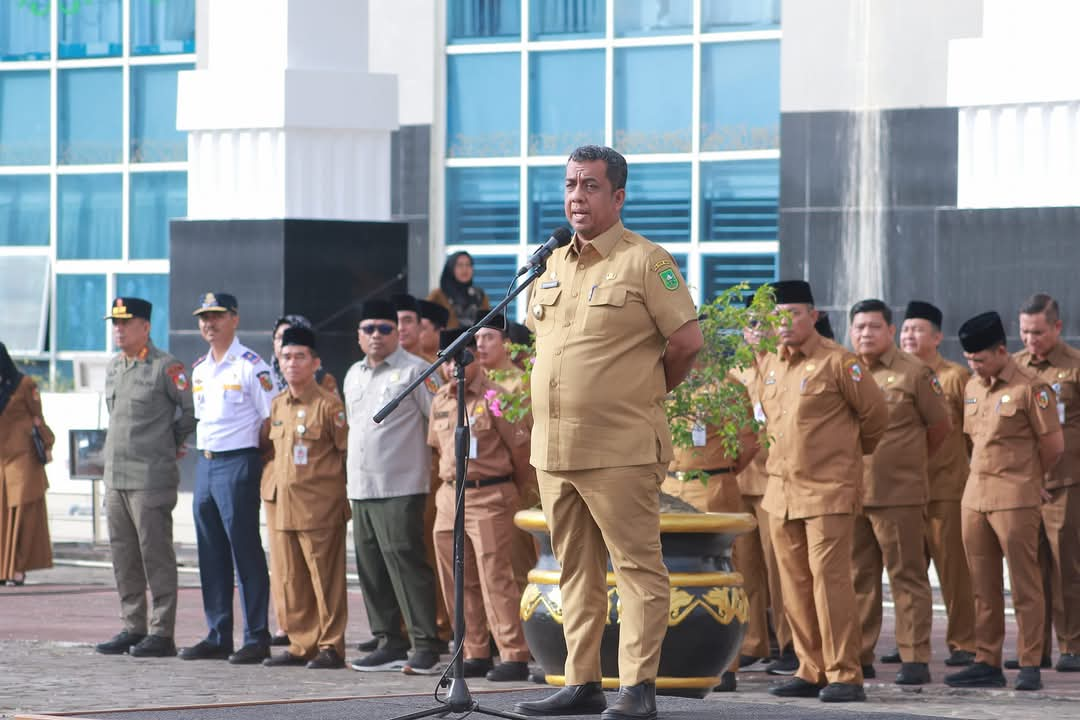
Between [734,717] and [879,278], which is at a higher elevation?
[879,278]

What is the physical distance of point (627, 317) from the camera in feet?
24.4

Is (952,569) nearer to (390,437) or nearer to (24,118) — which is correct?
(390,437)

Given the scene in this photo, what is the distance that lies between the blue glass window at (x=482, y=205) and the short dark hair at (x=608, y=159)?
39.0ft

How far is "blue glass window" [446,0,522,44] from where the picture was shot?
19.3 metres

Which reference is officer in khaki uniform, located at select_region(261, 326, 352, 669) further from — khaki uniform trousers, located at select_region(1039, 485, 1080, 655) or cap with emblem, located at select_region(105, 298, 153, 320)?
khaki uniform trousers, located at select_region(1039, 485, 1080, 655)

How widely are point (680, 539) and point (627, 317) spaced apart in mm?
2320

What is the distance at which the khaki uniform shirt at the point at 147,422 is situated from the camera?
11.7 meters

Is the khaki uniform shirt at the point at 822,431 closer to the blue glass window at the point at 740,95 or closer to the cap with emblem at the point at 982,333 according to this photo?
the cap with emblem at the point at 982,333

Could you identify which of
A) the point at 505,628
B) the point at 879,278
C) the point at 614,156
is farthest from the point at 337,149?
the point at 614,156

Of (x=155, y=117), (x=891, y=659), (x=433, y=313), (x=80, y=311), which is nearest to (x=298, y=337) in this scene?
(x=433, y=313)

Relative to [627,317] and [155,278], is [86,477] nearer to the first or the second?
[155,278]

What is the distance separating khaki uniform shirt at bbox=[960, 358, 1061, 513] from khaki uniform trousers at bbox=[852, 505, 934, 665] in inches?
13.0

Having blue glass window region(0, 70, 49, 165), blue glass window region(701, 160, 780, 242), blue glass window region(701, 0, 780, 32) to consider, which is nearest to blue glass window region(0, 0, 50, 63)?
blue glass window region(0, 70, 49, 165)

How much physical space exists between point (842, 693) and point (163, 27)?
13.2m
